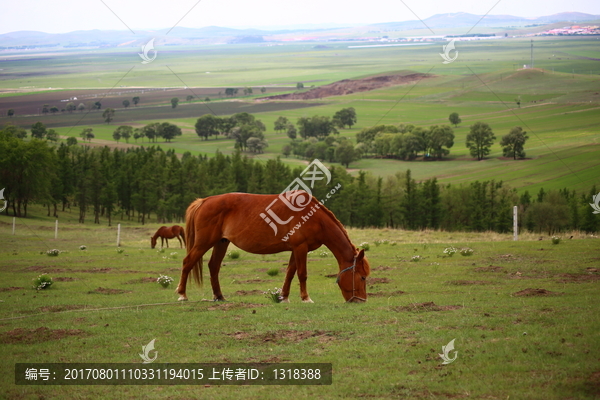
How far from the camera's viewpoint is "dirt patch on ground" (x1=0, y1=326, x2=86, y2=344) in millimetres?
10477

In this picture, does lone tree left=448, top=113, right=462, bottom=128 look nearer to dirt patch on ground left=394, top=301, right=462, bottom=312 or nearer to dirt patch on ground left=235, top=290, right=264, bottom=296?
dirt patch on ground left=235, top=290, right=264, bottom=296

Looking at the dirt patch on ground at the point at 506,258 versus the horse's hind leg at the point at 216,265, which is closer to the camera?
the horse's hind leg at the point at 216,265

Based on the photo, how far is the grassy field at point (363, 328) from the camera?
25.8 feet

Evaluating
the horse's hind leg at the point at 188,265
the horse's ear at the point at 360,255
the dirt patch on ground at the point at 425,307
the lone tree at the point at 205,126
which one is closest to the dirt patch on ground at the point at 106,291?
the horse's hind leg at the point at 188,265

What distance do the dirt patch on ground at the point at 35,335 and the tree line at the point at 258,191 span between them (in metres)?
68.8

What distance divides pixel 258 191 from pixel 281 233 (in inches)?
3209

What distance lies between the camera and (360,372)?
27.3ft

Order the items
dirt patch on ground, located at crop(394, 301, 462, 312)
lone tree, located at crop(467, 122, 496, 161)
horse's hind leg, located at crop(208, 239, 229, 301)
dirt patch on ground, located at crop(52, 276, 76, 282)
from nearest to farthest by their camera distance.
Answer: dirt patch on ground, located at crop(394, 301, 462, 312)
horse's hind leg, located at crop(208, 239, 229, 301)
dirt patch on ground, located at crop(52, 276, 76, 282)
lone tree, located at crop(467, 122, 496, 161)

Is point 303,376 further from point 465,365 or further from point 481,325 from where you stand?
point 481,325

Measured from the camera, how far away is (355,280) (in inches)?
528

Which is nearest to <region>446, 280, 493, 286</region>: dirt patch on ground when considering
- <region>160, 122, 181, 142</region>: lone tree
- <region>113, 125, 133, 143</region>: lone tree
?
<region>113, 125, 133, 143</region>: lone tree

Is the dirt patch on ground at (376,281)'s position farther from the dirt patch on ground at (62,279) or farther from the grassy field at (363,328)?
the dirt patch on ground at (62,279)

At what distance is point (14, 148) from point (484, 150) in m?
114

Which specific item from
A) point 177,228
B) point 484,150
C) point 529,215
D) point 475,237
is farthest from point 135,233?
point 484,150
